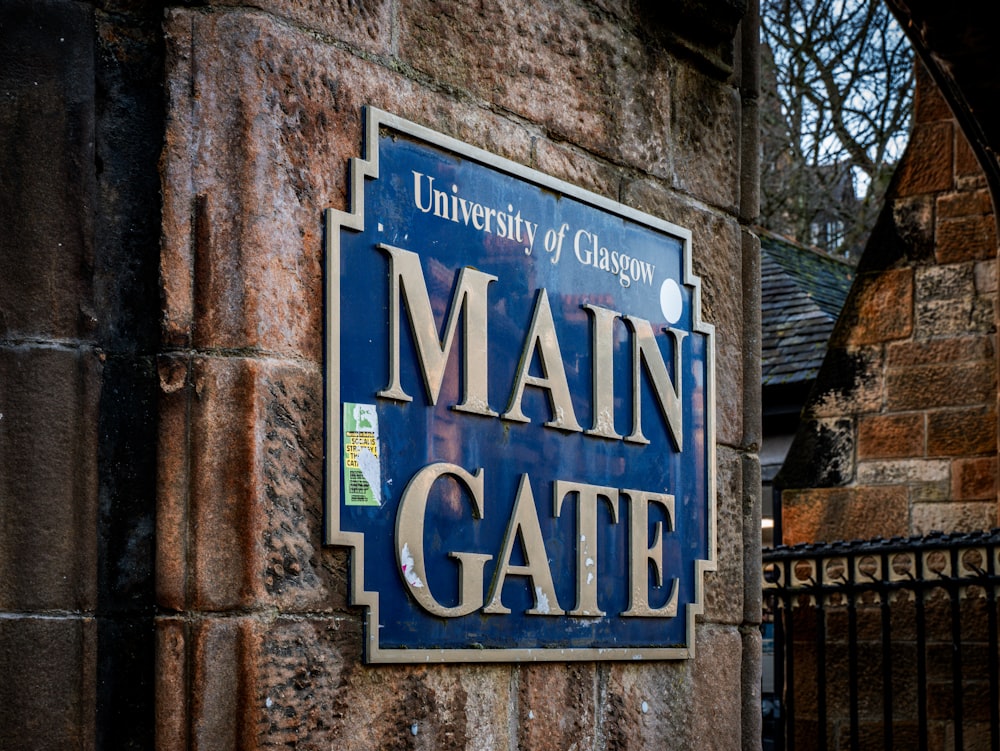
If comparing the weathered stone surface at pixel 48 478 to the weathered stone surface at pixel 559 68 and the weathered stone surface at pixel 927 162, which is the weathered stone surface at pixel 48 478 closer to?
the weathered stone surface at pixel 559 68

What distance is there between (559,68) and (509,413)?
772 mm

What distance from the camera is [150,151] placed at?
2.32 metres

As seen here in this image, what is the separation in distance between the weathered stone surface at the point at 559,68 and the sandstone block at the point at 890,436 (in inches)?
178

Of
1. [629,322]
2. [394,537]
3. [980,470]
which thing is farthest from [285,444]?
[980,470]

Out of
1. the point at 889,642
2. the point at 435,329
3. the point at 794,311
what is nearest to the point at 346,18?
the point at 435,329

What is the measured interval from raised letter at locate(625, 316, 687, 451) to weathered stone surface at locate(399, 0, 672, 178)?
38 cm

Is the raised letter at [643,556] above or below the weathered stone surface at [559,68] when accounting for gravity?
below

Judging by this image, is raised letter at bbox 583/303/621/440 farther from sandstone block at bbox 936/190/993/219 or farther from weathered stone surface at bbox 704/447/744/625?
sandstone block at bbox 936/190/993/219

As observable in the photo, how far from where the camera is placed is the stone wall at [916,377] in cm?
721

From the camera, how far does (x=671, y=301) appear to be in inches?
126

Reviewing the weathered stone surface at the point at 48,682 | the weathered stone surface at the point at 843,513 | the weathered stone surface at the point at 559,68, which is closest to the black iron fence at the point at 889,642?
the weathered stone surface at the point at 843,513

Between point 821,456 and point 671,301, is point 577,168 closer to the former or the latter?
point 671,301

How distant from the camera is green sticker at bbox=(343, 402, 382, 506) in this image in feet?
7.77

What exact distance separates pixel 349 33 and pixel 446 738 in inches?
49.6
